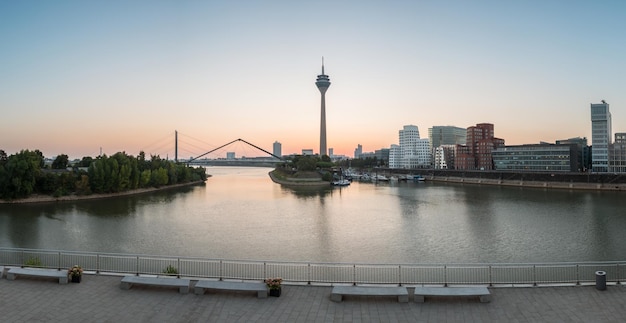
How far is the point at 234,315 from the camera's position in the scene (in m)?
6.79

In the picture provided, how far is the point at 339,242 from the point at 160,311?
40.9ft

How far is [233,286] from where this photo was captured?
25.3ft

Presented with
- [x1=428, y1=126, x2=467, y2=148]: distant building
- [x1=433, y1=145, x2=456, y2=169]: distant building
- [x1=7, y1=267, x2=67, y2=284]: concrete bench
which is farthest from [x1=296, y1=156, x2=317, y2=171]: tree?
[x1=428, y1=126, x2=467, y2=148]: distant building

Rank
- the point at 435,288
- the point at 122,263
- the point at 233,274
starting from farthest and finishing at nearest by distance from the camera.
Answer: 1. the point at 122,263
2. the point at 233,274
3. the point at 435,288

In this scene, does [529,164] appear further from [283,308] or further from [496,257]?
[283,308]

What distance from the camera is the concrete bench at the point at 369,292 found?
7.16m

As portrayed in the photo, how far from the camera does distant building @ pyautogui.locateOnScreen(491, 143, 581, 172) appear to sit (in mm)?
73125

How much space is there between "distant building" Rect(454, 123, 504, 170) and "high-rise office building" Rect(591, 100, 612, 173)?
21.4 meters

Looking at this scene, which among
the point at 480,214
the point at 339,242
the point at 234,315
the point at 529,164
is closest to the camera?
the point at 234,315

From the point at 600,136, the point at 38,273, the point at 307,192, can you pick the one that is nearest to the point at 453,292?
the point at 38,273

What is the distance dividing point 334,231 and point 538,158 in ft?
237

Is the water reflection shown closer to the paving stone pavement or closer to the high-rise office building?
the paving stone pavement

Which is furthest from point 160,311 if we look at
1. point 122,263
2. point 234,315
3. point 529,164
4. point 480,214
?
point 529,164

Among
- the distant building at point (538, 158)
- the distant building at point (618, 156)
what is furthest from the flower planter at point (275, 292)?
the distant building at point (538, 158)
